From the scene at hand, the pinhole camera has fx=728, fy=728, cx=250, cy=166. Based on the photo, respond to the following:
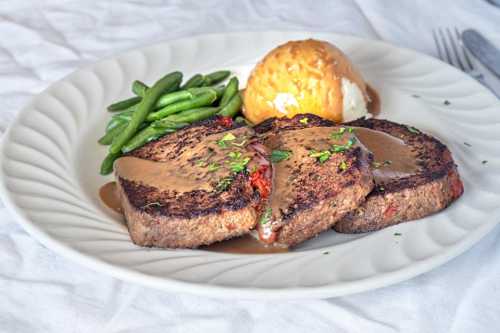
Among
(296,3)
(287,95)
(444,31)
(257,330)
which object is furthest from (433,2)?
(257,330)

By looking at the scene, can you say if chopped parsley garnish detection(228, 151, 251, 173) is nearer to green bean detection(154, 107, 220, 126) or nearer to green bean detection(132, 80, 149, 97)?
green bean detection(154, 107, 220, 126)

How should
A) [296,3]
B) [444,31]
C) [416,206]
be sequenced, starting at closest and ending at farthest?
[416,206], [444,31], [296,3]

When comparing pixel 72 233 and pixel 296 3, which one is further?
pixel 296 3

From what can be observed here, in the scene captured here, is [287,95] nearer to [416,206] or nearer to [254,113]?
[254,113]

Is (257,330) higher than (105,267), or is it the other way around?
(105,267)

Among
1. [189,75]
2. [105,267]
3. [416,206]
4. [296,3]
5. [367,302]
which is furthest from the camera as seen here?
[296,3]

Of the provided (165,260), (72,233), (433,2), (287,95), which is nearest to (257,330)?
(165,260)
